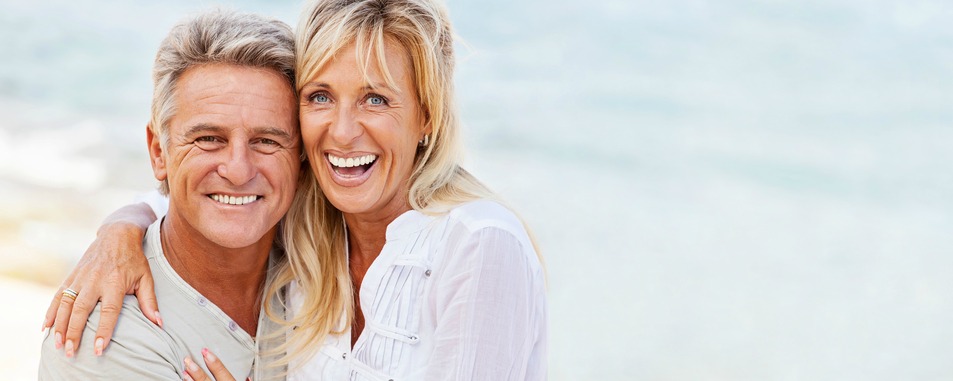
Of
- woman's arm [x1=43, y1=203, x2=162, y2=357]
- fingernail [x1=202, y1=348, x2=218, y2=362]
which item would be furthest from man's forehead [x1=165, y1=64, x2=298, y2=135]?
fingernail [x1=202, y1=348, x2=218, y2=362]

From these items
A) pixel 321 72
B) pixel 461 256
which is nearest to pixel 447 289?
pixel 461 256

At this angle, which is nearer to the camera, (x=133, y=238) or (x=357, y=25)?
(x=357, y=25)

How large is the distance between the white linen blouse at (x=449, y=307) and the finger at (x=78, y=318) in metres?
0.58

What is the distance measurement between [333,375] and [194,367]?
1.25 feet

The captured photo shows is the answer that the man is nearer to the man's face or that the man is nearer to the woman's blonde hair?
the man's face

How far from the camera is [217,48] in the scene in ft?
8.82

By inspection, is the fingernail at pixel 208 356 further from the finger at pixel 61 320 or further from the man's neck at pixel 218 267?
the finger at pixel 61 320

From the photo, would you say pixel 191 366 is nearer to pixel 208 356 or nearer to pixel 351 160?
pixel 208 356

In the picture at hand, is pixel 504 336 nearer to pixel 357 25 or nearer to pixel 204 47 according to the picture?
pixel 357 25

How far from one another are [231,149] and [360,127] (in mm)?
379

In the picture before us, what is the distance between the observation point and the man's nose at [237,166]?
8.65ft

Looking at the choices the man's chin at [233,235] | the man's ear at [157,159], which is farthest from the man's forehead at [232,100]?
the man's chin at [233,235]

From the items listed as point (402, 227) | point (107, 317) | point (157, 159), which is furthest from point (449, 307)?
point (157, 159)

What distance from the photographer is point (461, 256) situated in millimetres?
2434
